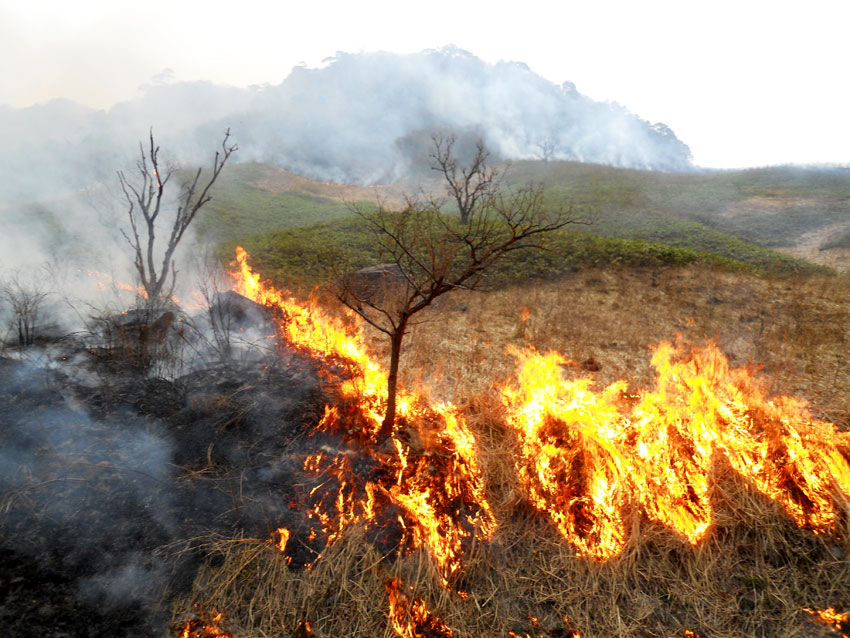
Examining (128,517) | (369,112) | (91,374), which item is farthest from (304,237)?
(369,112)

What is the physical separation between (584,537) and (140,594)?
3.75m

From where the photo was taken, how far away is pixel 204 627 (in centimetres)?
304

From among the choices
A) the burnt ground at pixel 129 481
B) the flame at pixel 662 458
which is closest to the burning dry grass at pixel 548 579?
the flame at pixel 662 458

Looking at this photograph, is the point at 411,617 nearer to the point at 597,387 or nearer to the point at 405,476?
the point at 405,476

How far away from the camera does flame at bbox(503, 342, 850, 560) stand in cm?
411

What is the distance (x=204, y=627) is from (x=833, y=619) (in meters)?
4.76

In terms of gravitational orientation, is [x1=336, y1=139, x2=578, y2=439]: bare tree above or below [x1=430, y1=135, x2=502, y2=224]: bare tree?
below

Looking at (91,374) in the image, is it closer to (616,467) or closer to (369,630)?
(369,630)

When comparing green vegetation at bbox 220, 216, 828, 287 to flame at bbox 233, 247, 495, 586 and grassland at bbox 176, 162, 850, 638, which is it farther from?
flame at bbox 233, 247, 495, 586

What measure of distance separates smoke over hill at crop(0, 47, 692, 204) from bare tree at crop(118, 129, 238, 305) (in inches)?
205

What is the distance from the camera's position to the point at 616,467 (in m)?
4.53

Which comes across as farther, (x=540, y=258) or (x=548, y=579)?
(x=540, y=258)

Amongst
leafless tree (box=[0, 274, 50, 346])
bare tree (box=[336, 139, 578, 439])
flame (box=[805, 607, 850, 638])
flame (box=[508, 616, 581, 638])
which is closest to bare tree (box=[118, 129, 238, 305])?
leafless tree (box=[0, 274, 50, 346])

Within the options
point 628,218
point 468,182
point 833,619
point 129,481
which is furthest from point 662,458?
point 628,218
